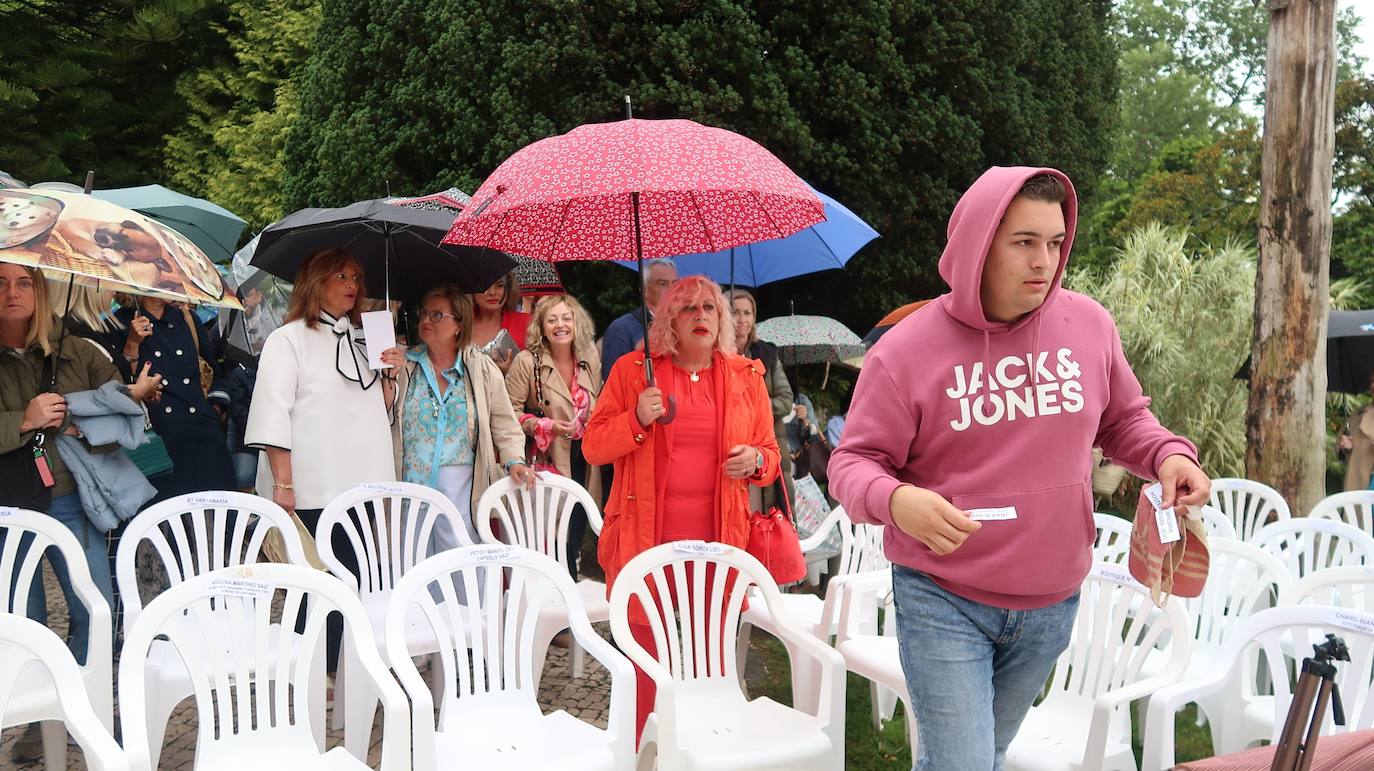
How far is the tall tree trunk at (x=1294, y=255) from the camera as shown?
5.34 metres

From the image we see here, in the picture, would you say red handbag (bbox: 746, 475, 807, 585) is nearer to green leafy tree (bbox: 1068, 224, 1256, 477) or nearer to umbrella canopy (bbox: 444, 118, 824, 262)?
umbrella canopy (bbox: 444, 118, 824, 262)

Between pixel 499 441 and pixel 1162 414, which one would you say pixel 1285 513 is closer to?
pixel 499 441

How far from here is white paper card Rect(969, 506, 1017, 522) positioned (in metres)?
2.15

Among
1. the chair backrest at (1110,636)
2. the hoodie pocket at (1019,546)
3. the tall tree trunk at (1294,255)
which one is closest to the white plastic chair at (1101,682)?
the chair backrest at (1110,636)

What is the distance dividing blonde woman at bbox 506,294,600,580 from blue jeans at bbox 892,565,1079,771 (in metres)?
3.20

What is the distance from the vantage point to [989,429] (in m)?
2.20

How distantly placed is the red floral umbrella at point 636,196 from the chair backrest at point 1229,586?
1945mm

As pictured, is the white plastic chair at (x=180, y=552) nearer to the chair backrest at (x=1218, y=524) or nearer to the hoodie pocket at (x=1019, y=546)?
the hoodie pocket at (x=1019, y=546)

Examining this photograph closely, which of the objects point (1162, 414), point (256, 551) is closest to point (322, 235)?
point (256, 551)

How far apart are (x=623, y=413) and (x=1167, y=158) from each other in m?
25.1

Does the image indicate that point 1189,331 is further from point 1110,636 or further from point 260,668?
point 260,668

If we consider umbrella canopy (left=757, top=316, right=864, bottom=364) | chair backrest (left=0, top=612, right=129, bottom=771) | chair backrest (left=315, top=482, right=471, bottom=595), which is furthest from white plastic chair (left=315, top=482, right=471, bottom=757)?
umbrella canopy (left=757, top=316, right=864, bottom=364)

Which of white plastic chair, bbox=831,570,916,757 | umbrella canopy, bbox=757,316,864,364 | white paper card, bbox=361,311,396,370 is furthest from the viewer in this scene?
umbrella canopy, bbox=757,316,864,364

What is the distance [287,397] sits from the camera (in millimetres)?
4285
